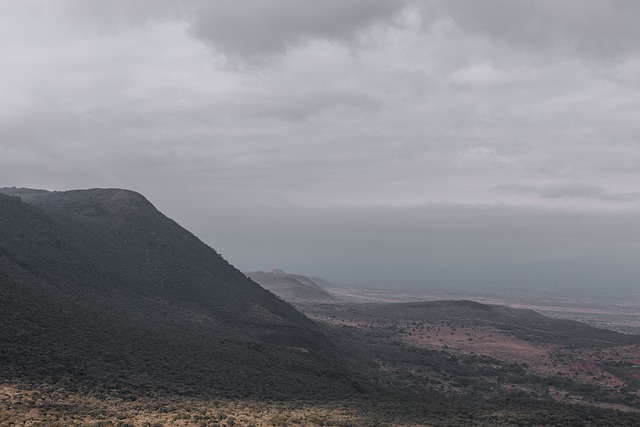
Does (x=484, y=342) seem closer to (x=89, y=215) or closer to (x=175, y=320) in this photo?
(x=175, y=320)

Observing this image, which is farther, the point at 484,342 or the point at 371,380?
the point at 484,342

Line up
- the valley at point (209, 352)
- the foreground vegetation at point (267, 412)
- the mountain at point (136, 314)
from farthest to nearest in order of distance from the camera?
the mountain at point (136, 314)
the valley at point (209, 352)
the foreground vegetation at point (267, 412)

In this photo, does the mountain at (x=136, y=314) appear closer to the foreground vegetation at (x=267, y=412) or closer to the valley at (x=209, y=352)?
the valley at (x=209, y=352)

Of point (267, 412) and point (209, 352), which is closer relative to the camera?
point (267, 412)

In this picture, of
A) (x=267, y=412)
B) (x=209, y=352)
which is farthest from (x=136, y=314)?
(x=267, y=412)

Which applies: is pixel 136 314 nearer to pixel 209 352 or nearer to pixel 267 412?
pixel 209 352

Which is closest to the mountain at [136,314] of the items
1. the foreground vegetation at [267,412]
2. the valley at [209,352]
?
the valley at [209,352]

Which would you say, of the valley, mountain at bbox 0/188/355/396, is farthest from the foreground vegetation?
mountain at bbox 0/188/355/396

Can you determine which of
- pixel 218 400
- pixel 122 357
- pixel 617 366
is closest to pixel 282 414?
pixel 218 400
